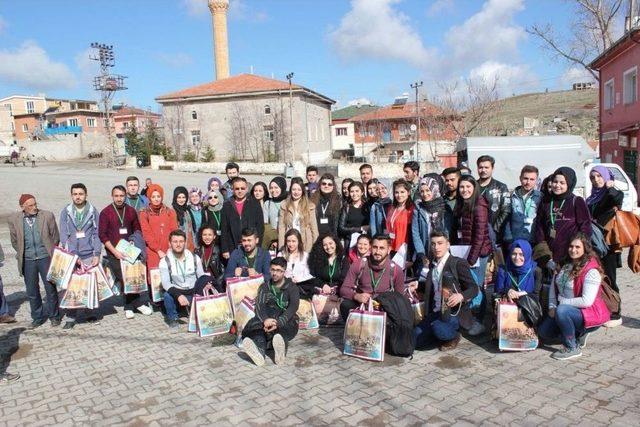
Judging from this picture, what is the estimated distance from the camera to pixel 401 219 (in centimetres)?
645

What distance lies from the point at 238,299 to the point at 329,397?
82.5 inches

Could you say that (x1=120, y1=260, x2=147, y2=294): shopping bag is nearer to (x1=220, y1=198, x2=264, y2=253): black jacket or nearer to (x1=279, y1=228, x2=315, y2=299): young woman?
(x1=220, y1=198, x2=264, y2=253): black jacket

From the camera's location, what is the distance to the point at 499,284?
18.2 ft

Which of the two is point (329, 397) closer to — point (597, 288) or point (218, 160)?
point (597, 288)

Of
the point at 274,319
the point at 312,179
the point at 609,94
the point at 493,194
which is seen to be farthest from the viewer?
the point at 609,94

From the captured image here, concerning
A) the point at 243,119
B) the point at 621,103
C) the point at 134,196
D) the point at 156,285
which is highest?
the point at 243,119

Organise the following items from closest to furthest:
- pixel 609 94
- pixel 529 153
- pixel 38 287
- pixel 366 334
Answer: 1. pixel 366 334
2. pixel 38 287
3. pixel 529 153
4. pixel 609 94

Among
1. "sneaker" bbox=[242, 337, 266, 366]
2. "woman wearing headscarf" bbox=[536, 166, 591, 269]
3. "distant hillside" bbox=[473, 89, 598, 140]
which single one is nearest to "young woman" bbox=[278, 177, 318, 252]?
"sneaker" bbox=[242, 337, 266, 366]

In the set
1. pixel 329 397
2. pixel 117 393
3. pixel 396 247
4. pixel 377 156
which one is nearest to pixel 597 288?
pixel 396 247

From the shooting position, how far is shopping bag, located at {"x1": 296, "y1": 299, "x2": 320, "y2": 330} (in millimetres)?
6277

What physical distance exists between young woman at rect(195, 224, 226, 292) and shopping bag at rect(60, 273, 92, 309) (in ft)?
4.97

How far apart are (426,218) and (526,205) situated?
1197 millimetres

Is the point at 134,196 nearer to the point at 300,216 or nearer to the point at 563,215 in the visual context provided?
the point at 300,216

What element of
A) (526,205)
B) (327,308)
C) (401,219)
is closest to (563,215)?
(526,205)
